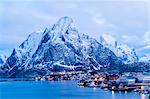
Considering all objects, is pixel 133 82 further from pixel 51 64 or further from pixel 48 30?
pixel 48 30

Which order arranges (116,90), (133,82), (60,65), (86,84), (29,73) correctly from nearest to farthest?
(116,90) → (133,82) → (86,84) → (29,73) → (60,65)

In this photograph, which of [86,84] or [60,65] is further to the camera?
[60,65]

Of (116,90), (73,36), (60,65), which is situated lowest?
(116,90)

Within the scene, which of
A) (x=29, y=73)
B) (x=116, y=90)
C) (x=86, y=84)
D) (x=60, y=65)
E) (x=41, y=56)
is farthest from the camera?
(x=41, y=56)

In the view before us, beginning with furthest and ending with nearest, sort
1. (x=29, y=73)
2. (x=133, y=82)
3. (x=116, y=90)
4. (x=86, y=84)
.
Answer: (x=29, y=73)
(x=86, y=84)
(x=133, y=82)
(x=116, y=90)

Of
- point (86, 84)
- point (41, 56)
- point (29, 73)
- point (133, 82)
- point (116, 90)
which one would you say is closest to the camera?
point (116, 90)

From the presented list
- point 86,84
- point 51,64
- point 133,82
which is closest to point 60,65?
point 51,64

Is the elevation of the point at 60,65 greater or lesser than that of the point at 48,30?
lesser

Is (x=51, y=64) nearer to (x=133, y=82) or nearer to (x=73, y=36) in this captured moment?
(x=73, y=36)

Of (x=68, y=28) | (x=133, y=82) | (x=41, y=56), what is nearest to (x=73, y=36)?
(x=68, y=28)
